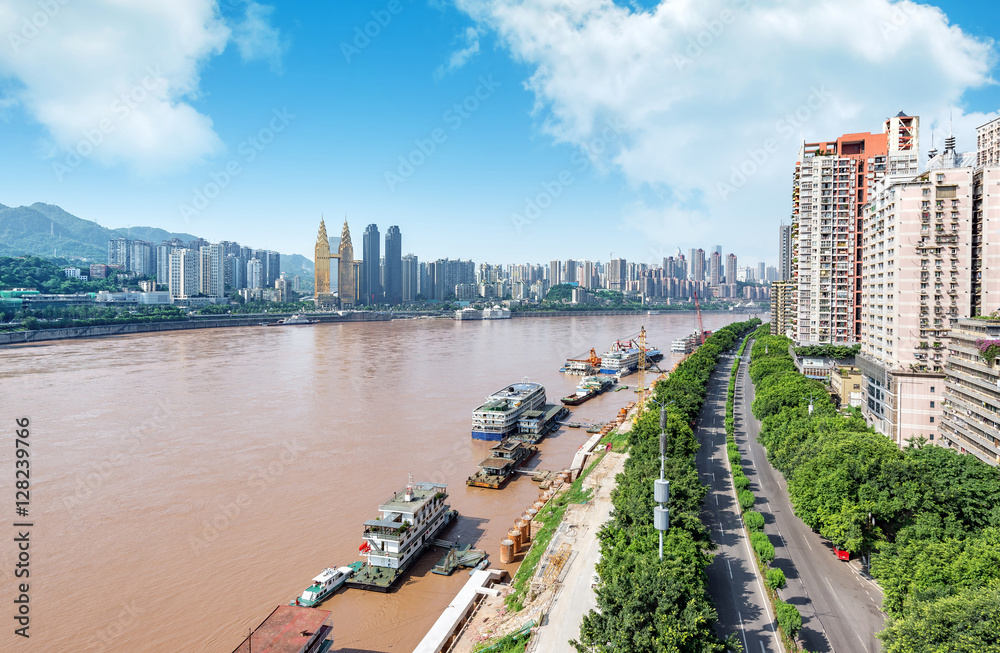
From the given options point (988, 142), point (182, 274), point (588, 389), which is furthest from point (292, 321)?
point (988, 142)

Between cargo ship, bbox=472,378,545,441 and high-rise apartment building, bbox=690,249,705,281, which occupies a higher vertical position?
high-rise apartment building, bbox=690,249,705,281

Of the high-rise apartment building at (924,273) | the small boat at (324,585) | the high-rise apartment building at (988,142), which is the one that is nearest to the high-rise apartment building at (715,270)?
the high-rise apartment building at (988,142)

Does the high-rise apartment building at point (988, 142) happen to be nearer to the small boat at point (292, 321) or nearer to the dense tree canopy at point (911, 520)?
the dense tree canopy at point (911, 520)

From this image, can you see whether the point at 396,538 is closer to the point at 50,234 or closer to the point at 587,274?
the point at 587,274

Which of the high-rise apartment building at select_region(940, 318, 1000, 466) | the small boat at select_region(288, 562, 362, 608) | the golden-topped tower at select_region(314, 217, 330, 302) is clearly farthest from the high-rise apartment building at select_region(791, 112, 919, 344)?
the golden-topped tower at select_region(314, 217, 330, 302)

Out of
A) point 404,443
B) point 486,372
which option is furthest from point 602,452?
point 486,372

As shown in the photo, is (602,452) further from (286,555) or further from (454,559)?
(286,555)

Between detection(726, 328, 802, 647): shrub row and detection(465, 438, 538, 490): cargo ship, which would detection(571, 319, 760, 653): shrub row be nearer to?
detection(726, 328, 802, 647): shrub row
